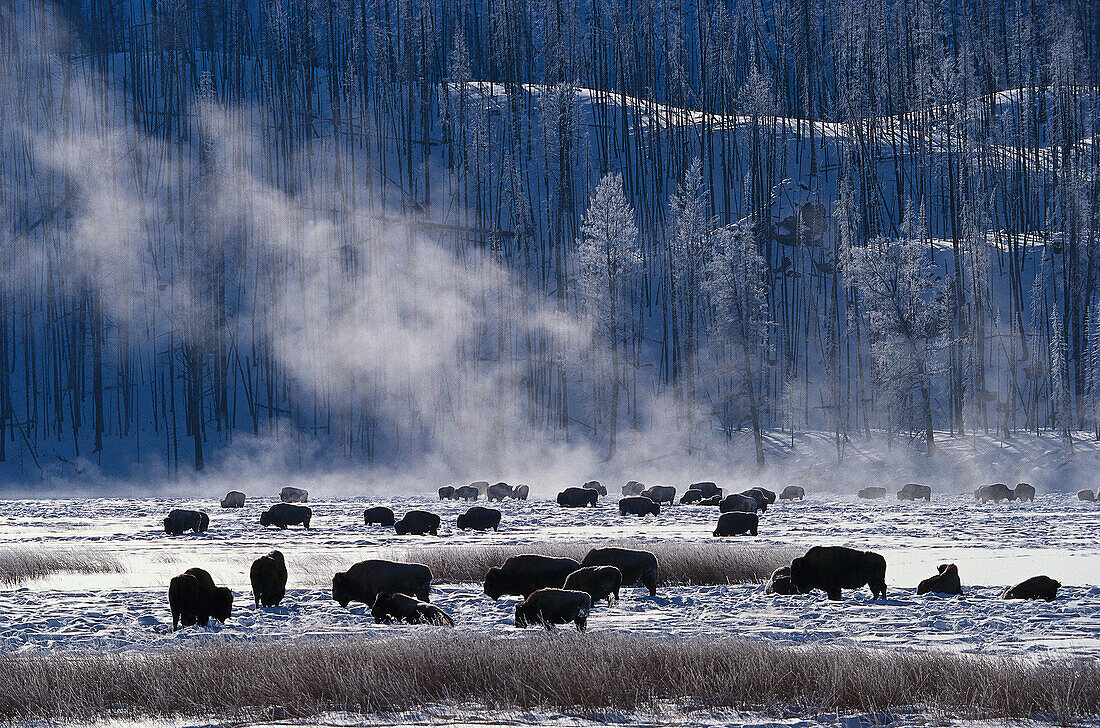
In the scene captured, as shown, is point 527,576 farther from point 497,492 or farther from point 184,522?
point 497,492

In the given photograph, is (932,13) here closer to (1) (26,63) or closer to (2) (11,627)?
(1) (26,63)

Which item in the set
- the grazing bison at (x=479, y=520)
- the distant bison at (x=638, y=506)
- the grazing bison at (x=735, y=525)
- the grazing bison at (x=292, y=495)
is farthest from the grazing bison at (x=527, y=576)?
the grazing bison at (x=292, y=495)

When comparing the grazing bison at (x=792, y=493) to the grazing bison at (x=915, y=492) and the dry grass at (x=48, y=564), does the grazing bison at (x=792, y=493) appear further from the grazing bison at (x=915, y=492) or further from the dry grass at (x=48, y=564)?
the dry grass at (x=48, y=564)

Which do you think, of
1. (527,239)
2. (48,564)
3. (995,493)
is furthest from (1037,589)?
(527,239)

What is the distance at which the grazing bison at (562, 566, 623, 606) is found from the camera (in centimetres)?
1648

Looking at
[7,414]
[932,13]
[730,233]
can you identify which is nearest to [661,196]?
[730,233]

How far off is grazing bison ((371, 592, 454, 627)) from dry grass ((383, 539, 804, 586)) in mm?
4905

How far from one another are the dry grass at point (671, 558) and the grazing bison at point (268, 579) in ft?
14.4

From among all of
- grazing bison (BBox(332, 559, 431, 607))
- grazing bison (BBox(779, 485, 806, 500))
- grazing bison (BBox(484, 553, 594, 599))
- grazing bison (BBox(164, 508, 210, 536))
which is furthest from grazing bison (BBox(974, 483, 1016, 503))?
grazing bison (BBox(332, 559, 431, 607))

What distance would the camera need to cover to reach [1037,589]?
15.8 meters

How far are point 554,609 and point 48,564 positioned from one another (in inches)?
487

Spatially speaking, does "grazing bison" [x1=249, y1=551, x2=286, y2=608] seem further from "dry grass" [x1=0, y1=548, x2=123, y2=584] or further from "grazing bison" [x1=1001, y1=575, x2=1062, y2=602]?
"grazing bison" [x1=1001, y1=575, x2=1062, y2=602]

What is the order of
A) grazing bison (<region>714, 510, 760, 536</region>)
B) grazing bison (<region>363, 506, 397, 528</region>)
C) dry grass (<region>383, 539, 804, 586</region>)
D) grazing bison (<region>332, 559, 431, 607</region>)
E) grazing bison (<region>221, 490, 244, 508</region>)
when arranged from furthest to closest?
1. grazing bison (<region>221, 490, 244, 508</region>)
2. grazing bison (<region>363, 506, 397, 528</region>)
3. grazing bison (<region>714, 510, 760, 536</region>)
4. dry grass (<region>383, 539, 804, 586</region>)
5. grazing bison (<region>332, 559, 431, 607</region>)

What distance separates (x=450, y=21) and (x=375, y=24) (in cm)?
2641
